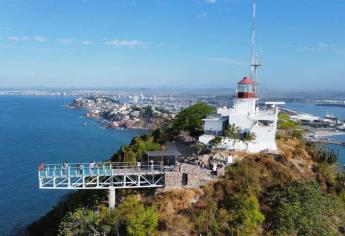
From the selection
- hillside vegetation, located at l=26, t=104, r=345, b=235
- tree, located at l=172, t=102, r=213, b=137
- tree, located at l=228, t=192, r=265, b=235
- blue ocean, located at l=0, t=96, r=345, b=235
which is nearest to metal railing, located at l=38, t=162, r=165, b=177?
hillside vegetation, located at l=26, t=104, r=345, b=235

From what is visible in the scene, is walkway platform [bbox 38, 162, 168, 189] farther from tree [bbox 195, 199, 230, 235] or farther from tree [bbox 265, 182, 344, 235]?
tree [bbox 265, 182, 344, 235]

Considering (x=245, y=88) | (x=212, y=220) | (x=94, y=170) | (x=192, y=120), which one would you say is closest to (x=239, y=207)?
(x=212, y=220)

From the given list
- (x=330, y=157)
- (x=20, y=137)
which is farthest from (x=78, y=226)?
(x=20, y=137)

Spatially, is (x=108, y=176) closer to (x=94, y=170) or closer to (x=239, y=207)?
(x=94, y=170)

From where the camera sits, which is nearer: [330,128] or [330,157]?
[330,157]

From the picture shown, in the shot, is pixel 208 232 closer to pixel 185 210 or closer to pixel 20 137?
pixel 185 210

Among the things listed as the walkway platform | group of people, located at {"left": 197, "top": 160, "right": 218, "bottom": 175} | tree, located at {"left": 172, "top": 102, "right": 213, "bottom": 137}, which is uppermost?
tree, located at {"left": 172, "top": 102, "right": 213, "bottom": 137}
